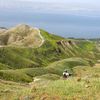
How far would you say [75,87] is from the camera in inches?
922

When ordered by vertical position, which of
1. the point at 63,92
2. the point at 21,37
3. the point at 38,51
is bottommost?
the point at 38,51

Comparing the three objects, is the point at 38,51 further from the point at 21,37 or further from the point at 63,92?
the point at 63,92

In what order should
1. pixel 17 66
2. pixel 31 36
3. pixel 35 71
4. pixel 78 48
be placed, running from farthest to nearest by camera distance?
pixel 78 48 < pixel 31 36 < pixel 17 66 < pixel 35 71

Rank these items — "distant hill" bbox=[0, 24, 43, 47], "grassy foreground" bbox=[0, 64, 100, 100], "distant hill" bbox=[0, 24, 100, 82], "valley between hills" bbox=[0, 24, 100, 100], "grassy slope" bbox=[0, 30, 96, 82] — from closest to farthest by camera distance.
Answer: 1. "grassy foreground" bbox=[0, 64, 100, 100]
2. "valley between hills" bbox=[0, 24, 100, 100]
3. "grassy slope" bbox=[0, 30, 96, 82]
4. "distant hill" bbox=[0, 24, 100, 82]
5. "distant hill" bbox=[0, 24, 43, 47]

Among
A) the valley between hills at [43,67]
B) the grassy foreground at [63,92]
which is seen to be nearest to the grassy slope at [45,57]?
the valley between hills at [43,67]

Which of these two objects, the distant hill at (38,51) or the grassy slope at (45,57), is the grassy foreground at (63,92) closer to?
the grassy slope at (45,57)

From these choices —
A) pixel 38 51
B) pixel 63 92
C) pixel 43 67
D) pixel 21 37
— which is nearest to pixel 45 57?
pixel 38 51

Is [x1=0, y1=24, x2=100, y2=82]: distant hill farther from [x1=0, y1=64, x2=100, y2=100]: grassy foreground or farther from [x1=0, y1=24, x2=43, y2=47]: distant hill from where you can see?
[x1=0, y1=64, x2=100, y2=100]: grassy foreground

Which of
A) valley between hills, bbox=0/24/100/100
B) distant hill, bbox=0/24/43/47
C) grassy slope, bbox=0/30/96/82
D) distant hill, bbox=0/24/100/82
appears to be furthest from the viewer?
distant hill, bbox=0/24/43/47

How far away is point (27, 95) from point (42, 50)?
3920 inches

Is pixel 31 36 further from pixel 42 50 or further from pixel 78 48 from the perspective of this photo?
pixel 78 48

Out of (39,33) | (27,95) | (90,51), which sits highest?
(27,95)

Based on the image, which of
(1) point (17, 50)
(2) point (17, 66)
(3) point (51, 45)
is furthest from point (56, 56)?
(2) point (17, 66)

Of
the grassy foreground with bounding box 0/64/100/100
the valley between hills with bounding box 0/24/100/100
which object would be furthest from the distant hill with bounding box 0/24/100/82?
the grassy foreground with bounding box 0/64/100/100
